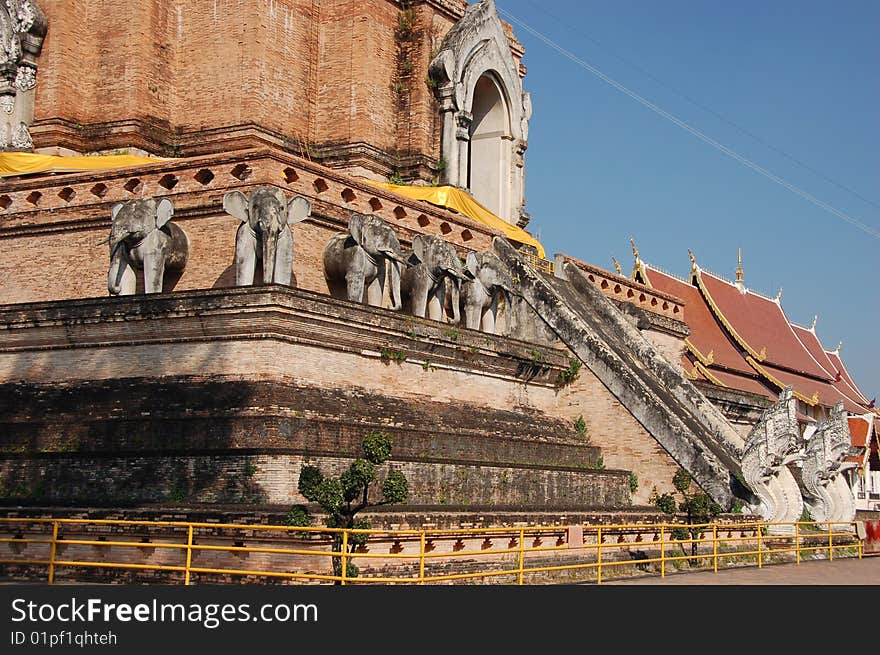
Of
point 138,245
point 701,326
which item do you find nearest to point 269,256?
point 138,245

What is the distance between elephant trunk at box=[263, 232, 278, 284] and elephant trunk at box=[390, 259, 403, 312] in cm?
245

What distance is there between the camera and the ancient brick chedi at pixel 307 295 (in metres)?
15.8

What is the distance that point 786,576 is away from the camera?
1670cm

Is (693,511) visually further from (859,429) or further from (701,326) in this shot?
(859,429)

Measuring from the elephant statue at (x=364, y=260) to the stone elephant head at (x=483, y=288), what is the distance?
2.12m

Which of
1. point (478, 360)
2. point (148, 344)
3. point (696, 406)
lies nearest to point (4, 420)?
point (148, 344)

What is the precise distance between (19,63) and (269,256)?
9.35 meters

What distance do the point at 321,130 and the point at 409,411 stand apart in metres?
9.42

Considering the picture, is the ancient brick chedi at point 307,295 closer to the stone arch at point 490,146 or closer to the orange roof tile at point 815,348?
the stone arch at point 490,146

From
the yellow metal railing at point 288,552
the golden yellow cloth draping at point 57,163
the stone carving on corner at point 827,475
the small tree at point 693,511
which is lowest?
the yellow metal railing at point 288,552

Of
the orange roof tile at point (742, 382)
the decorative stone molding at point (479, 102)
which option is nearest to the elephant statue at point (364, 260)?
the decorative stone molding at point (479, 102)

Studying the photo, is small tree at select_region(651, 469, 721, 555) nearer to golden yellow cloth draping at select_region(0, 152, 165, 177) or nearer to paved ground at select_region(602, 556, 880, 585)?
paved ground at select_region(602, 556, 880, 585)

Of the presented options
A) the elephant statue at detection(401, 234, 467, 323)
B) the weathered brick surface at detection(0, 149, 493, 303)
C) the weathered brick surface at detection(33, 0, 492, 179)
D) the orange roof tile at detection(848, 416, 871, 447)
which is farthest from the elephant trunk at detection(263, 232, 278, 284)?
the orange roof tile at detection(848, 416, 871, 447)

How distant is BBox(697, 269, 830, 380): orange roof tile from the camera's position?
1672 inches
